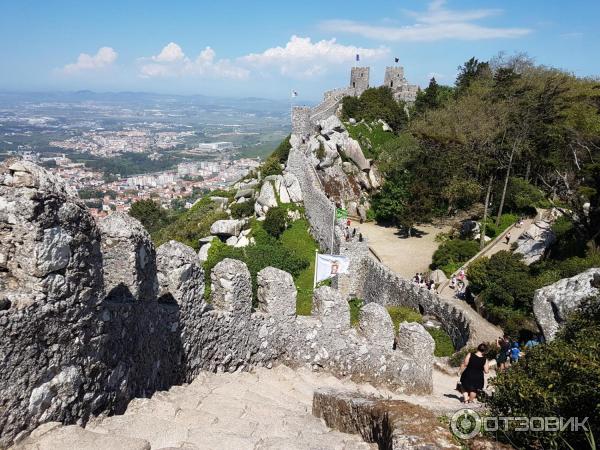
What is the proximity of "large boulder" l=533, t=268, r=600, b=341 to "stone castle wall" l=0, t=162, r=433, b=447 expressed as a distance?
236 inches

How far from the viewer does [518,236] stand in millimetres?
22984

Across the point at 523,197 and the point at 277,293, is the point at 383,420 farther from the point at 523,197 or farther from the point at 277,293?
the point at 523,197

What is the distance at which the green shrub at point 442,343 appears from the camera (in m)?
14.2

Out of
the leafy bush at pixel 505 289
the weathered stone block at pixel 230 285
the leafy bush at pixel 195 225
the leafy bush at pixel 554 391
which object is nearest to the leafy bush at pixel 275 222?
the leafy bush at pixel 195 225

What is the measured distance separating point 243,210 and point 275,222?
3.94m

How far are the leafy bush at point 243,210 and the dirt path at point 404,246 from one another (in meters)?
6.76

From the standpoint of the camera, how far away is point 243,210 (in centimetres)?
2770

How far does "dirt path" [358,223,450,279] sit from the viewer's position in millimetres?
21234

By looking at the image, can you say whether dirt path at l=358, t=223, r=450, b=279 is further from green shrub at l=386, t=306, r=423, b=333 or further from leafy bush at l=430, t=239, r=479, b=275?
green shrub at l=386, t=306, r=423, b=333

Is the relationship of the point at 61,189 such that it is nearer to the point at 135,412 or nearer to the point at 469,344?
the point at 135,412

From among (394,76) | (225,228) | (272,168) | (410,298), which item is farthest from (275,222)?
(394,76)

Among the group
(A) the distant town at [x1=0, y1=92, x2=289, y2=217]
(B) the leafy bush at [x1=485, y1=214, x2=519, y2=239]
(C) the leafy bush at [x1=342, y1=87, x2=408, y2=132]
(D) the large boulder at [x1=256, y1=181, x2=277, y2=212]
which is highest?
(C) the leafy bush at [x1=342, y1=87, x2=408, y2=132]

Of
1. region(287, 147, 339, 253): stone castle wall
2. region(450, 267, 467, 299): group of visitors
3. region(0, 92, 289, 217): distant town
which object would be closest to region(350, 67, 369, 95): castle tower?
region(0, 92, 289, 217): distant town

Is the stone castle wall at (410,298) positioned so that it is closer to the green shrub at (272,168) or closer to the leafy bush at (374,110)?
the green shrub at (272,168)
